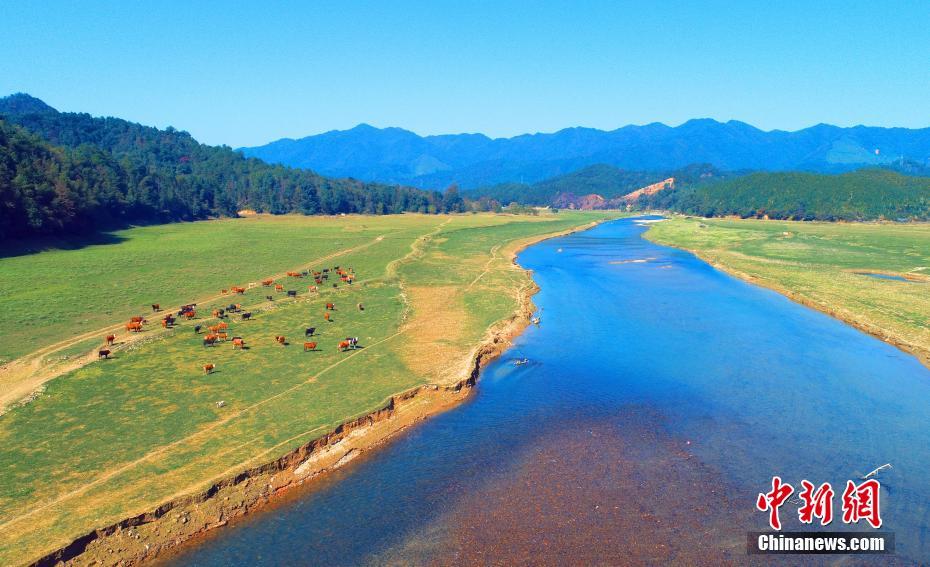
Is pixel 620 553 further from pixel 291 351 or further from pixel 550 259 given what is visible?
pixel 550 259

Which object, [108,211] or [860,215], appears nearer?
Answer: [108,211]

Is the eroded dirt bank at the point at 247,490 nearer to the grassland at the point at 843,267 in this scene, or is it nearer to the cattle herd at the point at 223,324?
the cattle herd at the point at 223,324

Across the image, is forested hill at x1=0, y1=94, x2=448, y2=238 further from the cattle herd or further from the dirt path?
the dirt path

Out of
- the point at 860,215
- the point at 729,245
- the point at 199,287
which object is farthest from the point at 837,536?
the point at 860,215

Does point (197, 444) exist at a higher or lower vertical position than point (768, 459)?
higher

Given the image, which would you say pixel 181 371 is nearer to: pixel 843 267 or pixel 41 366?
pixel 41 366

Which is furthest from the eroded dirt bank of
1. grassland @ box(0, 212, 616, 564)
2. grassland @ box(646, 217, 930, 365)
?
grassland @ box(646, 217, 930, 365)
